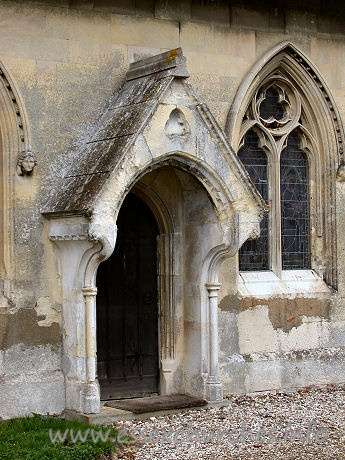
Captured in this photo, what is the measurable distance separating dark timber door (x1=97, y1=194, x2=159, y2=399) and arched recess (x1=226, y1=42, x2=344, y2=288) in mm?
1917

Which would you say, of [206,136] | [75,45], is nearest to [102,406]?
[206,136]

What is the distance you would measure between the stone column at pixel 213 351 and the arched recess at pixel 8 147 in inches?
93.2

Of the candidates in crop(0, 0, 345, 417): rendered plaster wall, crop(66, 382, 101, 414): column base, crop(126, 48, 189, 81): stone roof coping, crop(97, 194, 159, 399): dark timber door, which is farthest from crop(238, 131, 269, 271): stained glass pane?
crop(66, 382, 101, 414): column base

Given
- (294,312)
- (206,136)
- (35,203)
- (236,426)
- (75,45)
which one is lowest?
(236,426)

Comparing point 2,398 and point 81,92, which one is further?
point 81,92

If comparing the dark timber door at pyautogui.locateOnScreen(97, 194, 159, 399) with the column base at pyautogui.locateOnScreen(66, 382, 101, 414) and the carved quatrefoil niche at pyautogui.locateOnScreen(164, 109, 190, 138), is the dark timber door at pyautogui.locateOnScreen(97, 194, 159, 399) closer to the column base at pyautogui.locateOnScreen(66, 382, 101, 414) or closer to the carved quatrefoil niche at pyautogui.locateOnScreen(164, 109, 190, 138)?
the column base at pyautogui.locateOnScreen(66, 382, 101, 414)

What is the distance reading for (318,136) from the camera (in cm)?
1356

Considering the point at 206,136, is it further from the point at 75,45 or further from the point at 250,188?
the point at 75,45

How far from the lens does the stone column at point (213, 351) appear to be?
1166 centimetres

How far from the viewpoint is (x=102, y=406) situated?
37.0ft

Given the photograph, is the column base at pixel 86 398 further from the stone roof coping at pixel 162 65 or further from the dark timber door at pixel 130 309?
the stone roof coping at pixel 162 65

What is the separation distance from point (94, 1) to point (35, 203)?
2459 millimetres

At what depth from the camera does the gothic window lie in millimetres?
13141

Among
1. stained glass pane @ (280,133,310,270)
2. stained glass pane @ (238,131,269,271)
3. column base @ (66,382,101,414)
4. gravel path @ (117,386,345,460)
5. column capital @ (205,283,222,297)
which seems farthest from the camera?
stained glass pane @ (280,133,310,270)
